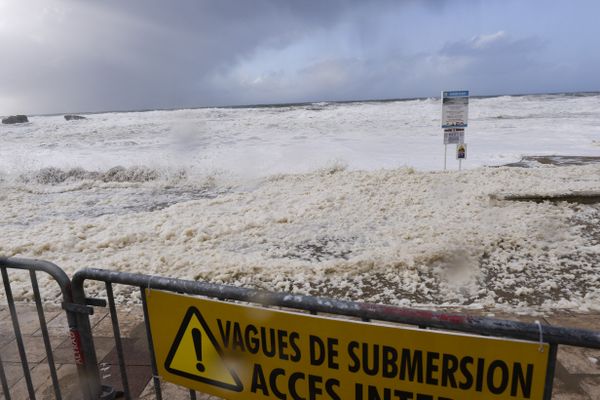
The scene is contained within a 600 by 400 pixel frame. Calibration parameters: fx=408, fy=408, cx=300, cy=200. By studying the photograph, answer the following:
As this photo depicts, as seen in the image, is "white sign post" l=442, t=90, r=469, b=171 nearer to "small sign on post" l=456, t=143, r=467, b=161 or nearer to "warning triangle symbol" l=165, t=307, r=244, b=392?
"small sign on post" l=456, t=143, r=467, b=161

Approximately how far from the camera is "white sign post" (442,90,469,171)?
10.8m

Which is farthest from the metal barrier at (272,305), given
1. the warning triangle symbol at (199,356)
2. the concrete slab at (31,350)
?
the concrete slab at (31,350)

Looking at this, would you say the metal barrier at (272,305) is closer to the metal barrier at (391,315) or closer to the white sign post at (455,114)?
the metal barrier at (391,315)

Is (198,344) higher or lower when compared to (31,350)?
higher

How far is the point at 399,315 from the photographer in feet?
4.38

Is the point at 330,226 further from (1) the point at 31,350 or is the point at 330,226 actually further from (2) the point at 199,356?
(2) the point at 199,356

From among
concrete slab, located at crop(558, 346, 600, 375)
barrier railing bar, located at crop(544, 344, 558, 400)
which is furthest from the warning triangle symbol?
concrete slab, located at crop(558, 346, 600, 375)

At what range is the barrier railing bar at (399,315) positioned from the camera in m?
1.21

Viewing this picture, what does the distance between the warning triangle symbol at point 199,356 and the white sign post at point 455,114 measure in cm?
1036

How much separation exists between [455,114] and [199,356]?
10.6m

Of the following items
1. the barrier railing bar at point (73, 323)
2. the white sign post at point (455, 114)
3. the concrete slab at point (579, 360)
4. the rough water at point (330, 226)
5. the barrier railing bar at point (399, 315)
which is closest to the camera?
the barrier railing bar at point (399, 315)

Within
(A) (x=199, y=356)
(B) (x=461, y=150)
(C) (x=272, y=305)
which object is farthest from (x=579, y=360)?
(B) (x=461, y=150)

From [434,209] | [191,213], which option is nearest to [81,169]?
[191,213]

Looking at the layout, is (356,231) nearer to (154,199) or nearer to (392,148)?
(154,199)
